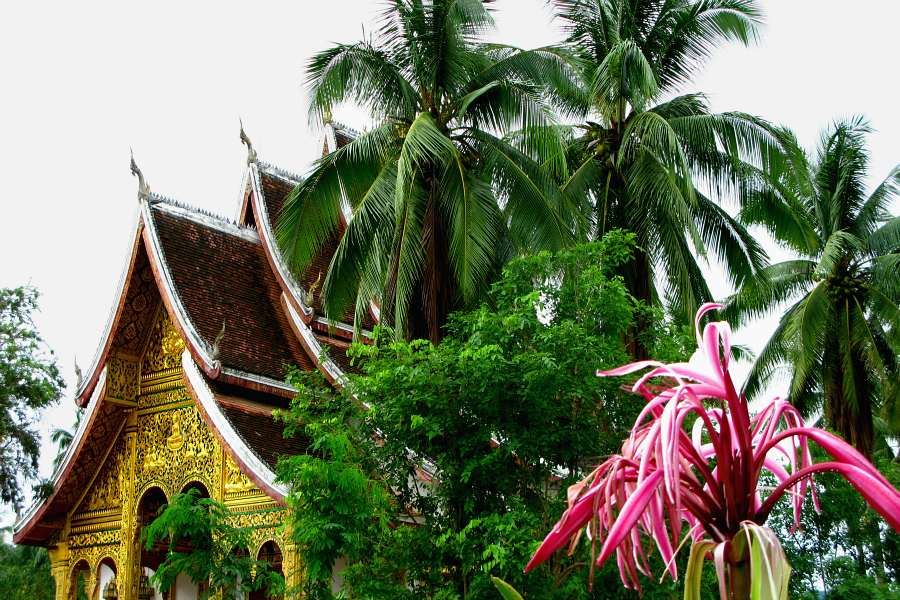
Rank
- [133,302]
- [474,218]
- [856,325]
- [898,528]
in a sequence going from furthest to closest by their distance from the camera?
1. [856,325]
2. [133,302]
3. [474,218]
4. [898,528]

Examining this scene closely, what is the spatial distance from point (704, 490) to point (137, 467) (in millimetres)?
12425

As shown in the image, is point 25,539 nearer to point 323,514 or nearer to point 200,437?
point 200,437

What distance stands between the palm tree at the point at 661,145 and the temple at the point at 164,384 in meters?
4.31

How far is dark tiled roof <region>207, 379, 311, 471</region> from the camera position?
11613mm

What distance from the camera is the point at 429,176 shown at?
11.8 m

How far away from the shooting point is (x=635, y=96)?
12086 mm

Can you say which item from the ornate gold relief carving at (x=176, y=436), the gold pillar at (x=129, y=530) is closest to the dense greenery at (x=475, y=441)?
the ornate gold relief carving at (x=176, y=436)

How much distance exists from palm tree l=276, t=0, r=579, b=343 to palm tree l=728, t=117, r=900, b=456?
4171mm

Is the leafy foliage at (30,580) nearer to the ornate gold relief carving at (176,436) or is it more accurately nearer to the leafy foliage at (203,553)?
the ornate gold relief carving at (176,436)

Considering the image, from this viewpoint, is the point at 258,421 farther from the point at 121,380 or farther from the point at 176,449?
the point at 121,380

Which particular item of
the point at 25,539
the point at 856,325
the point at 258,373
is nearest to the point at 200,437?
the point at 258,373

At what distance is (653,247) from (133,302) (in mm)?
7494

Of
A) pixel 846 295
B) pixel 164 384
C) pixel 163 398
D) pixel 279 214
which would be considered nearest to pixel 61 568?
pixel 163 398

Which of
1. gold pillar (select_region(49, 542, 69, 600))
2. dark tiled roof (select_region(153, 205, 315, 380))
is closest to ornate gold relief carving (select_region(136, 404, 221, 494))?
dark tiled roof (select_region(153, 205, 315, 380))
